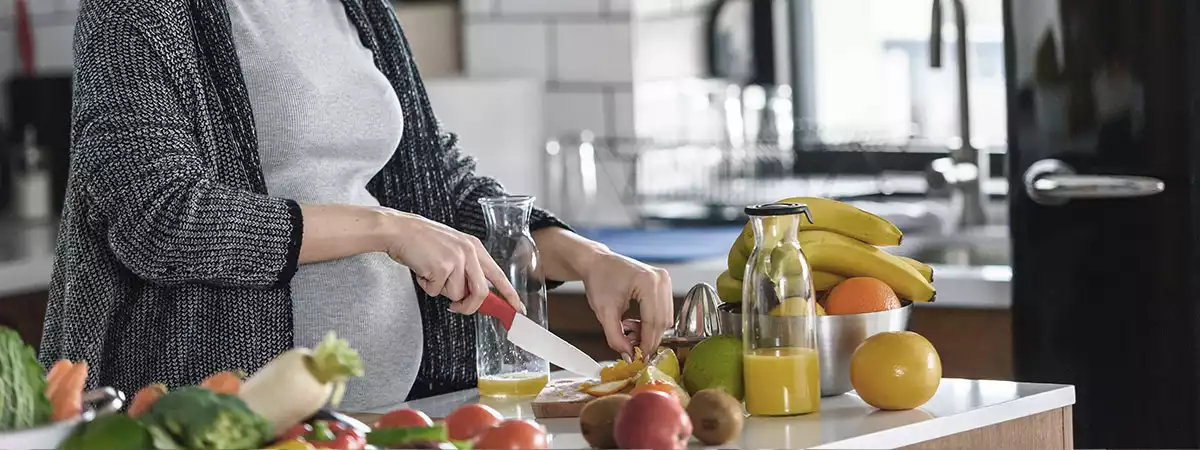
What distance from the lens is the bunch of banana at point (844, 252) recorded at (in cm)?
151

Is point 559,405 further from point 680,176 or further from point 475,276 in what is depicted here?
point 680,176

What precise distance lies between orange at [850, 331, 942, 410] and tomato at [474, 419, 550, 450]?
0.38 metres

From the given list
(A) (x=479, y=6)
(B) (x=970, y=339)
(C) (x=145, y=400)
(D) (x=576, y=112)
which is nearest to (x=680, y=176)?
(D) (x=576, y=112)

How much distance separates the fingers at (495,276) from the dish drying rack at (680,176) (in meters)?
1.72

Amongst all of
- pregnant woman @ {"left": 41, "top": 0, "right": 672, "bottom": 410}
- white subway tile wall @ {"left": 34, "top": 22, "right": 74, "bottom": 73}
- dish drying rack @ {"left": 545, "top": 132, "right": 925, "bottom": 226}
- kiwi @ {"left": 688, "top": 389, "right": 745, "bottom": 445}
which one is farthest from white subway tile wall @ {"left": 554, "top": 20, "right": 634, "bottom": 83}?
kiwi @ {"left": 688, "top": 389, "right": 745, "bottom": 445}

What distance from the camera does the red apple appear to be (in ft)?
3.73

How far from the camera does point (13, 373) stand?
1.03 m

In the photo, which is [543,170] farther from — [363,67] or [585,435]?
[585,435]

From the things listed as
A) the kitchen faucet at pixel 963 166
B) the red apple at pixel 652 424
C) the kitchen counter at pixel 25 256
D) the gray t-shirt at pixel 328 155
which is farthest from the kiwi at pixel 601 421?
the kitchen counter at pixel 25 256

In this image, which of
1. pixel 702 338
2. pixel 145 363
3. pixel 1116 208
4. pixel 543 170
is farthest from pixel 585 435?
pixel 543 170

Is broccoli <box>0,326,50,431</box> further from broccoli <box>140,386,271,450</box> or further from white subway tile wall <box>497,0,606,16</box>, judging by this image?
white subway tile wall <box>497,0,606,16</box>

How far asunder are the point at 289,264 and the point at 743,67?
207cm

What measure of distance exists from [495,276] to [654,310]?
0.64 ft

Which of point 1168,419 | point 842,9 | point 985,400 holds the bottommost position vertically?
point 1168,419
